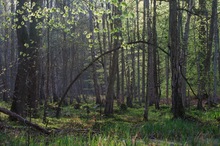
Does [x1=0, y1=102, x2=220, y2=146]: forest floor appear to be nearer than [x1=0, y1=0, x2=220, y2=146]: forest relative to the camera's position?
Yes

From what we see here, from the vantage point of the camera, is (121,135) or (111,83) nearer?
(121,135)

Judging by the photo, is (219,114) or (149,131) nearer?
(149,131)

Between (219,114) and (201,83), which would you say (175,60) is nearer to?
(219,114)

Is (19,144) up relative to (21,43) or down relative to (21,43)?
down

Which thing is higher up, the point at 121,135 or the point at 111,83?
the point at 111,83

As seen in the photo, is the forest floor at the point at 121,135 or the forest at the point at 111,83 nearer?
the forest floor at the point at 121,135

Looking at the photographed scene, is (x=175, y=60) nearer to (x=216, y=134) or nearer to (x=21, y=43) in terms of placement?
(x=216, y=134)

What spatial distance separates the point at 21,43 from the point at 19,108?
8.71ft

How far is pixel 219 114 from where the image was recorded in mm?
12719

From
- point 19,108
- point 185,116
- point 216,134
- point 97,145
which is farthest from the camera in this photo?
point 19,108

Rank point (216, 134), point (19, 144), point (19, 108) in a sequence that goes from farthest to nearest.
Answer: point (19, 108) < point (216, 134) < point (19, 144)

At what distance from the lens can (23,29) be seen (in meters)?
13.2

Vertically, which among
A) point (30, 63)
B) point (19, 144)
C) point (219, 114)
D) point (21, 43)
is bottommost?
point (219, 114)

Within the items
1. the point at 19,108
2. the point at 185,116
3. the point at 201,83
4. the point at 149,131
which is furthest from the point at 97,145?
the point at 201,83
